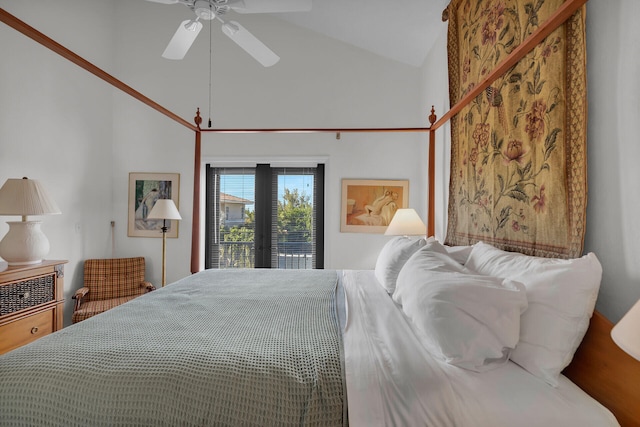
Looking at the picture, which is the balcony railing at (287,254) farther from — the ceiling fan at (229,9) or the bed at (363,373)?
the bed at (363,373)

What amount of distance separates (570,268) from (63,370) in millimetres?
1523

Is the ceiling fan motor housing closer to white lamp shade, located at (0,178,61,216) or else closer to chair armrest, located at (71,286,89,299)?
white lamp shade, located at (0,178,61,216)

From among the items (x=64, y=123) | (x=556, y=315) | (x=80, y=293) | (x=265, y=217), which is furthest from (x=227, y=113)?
(x=556, y=315)

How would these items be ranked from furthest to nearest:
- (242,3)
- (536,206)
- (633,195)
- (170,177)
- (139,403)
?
(170,177) < (242,3) < (536,206) < (633,195) < (139,403)

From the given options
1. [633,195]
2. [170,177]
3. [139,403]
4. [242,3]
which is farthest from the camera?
[170,177]

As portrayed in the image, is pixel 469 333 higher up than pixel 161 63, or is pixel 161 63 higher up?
pixel 161 63

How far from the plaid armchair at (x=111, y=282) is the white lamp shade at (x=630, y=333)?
3.69 m

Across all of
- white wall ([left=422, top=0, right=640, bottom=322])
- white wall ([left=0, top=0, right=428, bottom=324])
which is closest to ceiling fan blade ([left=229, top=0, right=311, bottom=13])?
white wall ([left=422, top=0, right=640, bottom=322])

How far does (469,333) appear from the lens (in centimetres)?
102

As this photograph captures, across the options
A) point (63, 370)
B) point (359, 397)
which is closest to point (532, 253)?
point (359, 397)

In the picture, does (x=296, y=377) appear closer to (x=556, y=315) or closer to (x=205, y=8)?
(x=556, y=315)

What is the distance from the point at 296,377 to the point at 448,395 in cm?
42

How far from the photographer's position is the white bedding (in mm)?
873

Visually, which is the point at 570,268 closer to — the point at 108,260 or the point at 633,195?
the point at 633,195
